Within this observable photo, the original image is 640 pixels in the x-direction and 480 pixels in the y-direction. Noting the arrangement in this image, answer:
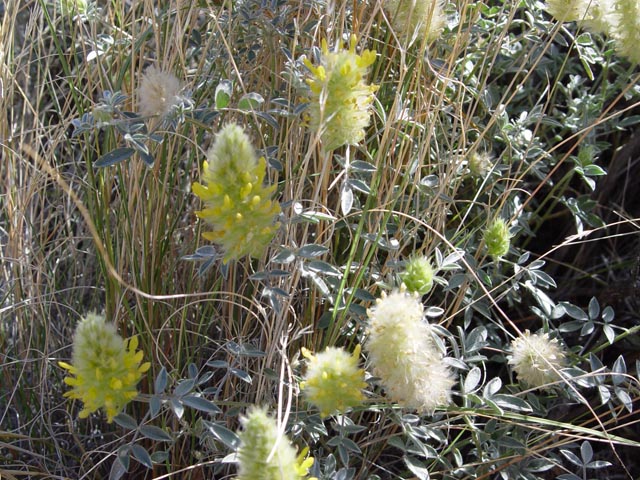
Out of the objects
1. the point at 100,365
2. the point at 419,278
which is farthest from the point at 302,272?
the point at 100,365

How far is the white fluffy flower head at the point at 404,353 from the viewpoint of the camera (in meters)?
0.90

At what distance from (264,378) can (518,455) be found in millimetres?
437

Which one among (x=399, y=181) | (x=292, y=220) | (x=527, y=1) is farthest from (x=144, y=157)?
(x=527, y=1)

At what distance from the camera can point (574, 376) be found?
3.96 feet

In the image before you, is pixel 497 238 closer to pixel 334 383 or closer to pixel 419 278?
pixel 419 278

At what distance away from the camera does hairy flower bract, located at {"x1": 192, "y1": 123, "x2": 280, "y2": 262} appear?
2.84 ft

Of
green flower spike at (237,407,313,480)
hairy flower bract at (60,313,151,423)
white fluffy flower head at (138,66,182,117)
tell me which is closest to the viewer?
green flower spike at (237,407,313,480)

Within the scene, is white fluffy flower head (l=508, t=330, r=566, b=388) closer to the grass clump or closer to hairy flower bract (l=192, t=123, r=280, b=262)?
the grass clump

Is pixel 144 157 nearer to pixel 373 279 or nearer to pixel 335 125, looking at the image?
pixel 335 125

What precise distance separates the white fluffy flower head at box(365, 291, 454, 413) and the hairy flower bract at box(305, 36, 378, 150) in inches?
9.1

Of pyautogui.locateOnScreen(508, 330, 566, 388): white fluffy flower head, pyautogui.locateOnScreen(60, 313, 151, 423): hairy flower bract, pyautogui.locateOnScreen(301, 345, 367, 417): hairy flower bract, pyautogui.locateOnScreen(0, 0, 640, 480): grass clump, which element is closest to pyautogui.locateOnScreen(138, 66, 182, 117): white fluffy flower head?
pyautogui.locateOnScreen(0, 0, 640, 480): grass clump

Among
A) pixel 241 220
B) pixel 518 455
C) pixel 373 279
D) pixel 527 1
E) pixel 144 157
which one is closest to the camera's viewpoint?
pixel 241 220

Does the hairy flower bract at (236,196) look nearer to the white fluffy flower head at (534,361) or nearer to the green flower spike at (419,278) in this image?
the green flower spike at (419,278)

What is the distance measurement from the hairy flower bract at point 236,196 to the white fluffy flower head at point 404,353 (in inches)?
7.2
